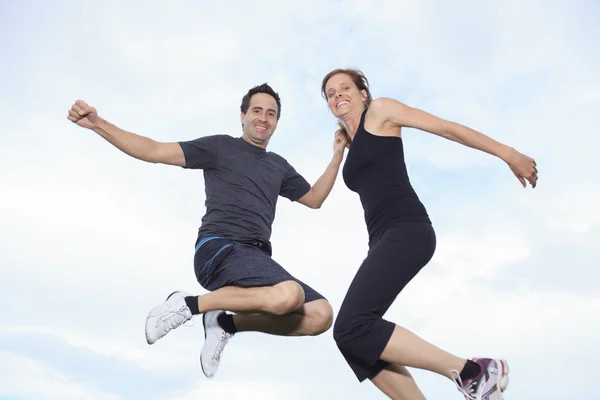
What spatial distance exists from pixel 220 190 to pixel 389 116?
188 cm

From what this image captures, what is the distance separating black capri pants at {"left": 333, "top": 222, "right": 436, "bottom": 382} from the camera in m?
4.07

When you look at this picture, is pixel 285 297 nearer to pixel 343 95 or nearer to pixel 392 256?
pixel 392 256

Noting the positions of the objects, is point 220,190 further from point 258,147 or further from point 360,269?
point 360,269

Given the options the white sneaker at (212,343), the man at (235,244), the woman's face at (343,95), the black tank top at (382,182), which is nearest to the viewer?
the black tank top at (382,182)

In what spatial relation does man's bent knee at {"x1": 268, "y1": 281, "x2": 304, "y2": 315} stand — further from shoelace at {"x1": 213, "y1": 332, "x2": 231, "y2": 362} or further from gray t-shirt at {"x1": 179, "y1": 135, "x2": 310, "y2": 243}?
shoelace at {"x1": 213, "y1": 332, "x2": 231, "y2": 362}

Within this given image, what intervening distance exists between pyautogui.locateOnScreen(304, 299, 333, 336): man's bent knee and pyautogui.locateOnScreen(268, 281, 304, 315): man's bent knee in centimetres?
32

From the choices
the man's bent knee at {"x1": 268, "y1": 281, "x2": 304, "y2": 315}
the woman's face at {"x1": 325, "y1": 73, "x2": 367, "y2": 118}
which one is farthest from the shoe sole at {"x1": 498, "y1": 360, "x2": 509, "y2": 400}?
the woman's face at {"x1": 325, "y1": 73, "x2": 367, "y2": 118}

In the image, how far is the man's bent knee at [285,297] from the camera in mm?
5098

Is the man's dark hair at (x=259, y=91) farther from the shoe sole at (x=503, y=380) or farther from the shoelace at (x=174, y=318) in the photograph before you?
the shoe sole at (x=503, y=380)

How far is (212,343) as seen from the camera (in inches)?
225

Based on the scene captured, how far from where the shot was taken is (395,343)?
405 centimetres

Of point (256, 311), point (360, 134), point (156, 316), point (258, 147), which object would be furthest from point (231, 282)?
point (360, 134)

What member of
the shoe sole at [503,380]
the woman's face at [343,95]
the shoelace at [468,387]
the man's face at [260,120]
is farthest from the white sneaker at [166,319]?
the shoe sole at [503,380]

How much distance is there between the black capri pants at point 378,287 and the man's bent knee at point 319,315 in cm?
117
